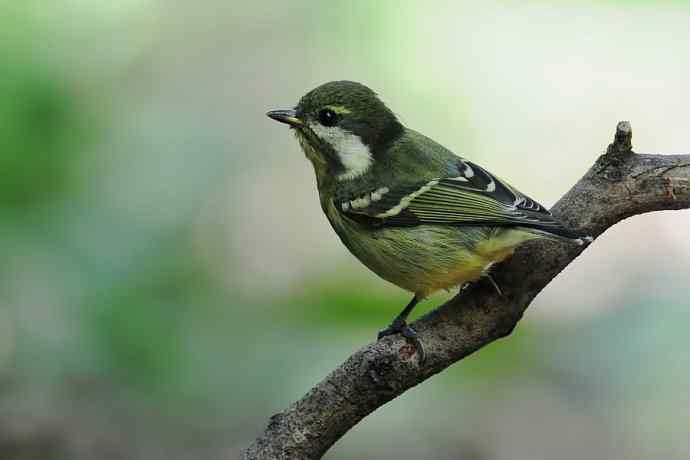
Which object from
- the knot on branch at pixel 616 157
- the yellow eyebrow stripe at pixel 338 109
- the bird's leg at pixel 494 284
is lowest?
the bird's leg at pixel 494 284

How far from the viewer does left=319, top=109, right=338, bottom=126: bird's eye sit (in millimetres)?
3629

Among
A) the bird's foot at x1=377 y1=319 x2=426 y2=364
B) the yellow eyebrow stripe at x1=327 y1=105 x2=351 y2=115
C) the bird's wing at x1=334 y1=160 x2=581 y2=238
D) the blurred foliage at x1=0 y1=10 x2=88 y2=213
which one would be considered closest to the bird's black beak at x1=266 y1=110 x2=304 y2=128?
the yellow eyebrow stripe at x1=327 y1=105 x2=351 y2=115

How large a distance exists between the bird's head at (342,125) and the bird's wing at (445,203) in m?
0.16

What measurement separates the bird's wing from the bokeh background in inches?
39.2

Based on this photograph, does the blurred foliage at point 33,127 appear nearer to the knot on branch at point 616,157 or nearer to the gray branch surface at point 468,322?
the gray branch surface at point 468,322

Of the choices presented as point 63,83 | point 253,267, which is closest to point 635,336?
point 253,267

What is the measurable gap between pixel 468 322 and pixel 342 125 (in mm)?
974

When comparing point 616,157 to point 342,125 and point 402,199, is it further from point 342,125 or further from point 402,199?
point 342,125

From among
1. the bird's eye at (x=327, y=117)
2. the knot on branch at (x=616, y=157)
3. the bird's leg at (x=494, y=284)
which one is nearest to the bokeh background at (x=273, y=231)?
the bird's eye at (x=327, y=117)

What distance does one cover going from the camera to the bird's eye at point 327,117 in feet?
11.9

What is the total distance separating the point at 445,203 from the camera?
136 inches

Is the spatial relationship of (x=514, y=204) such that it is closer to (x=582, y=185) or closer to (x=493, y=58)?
(x=582, y=185)

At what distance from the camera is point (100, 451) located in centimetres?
465

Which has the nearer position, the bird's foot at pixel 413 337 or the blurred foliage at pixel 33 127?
the bird's foot at pixel 413 337
